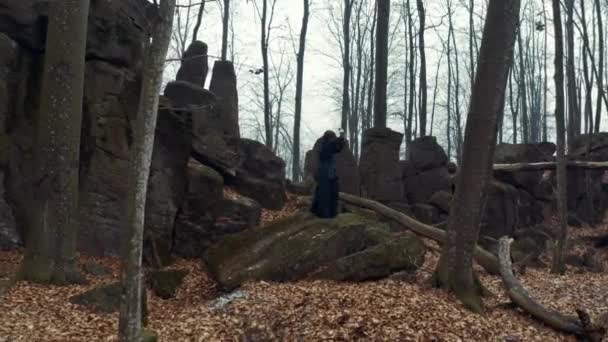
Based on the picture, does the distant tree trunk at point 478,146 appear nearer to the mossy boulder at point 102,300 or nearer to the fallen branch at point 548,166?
the mossy boulder at point 102,300

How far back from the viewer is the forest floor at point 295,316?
618 cm

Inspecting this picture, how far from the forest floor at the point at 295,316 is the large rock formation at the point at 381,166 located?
27.1 ft

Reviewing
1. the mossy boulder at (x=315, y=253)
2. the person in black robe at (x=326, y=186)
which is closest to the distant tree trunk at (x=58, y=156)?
the mossy boulder at (x=315, y=253)

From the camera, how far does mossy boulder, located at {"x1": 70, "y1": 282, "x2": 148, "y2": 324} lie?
6.86 metres

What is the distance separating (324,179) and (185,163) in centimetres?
367

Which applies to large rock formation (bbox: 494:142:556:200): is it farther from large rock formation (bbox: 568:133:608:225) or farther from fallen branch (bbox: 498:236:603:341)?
fallen branch (bbox: 498:236:603:341)

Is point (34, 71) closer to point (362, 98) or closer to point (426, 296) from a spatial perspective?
point (426, 296)

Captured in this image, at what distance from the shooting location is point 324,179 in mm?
9898

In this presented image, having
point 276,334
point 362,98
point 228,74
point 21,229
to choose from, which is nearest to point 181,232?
point 21,229

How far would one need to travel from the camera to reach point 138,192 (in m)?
4.97

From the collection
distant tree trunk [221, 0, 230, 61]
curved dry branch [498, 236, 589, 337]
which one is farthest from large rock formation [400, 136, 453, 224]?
distant tree trunk [221, 0, 230, 61]

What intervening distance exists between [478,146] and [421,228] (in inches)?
198

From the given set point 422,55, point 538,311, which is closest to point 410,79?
point 422,55

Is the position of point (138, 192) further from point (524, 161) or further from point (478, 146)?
point (524, 161)
